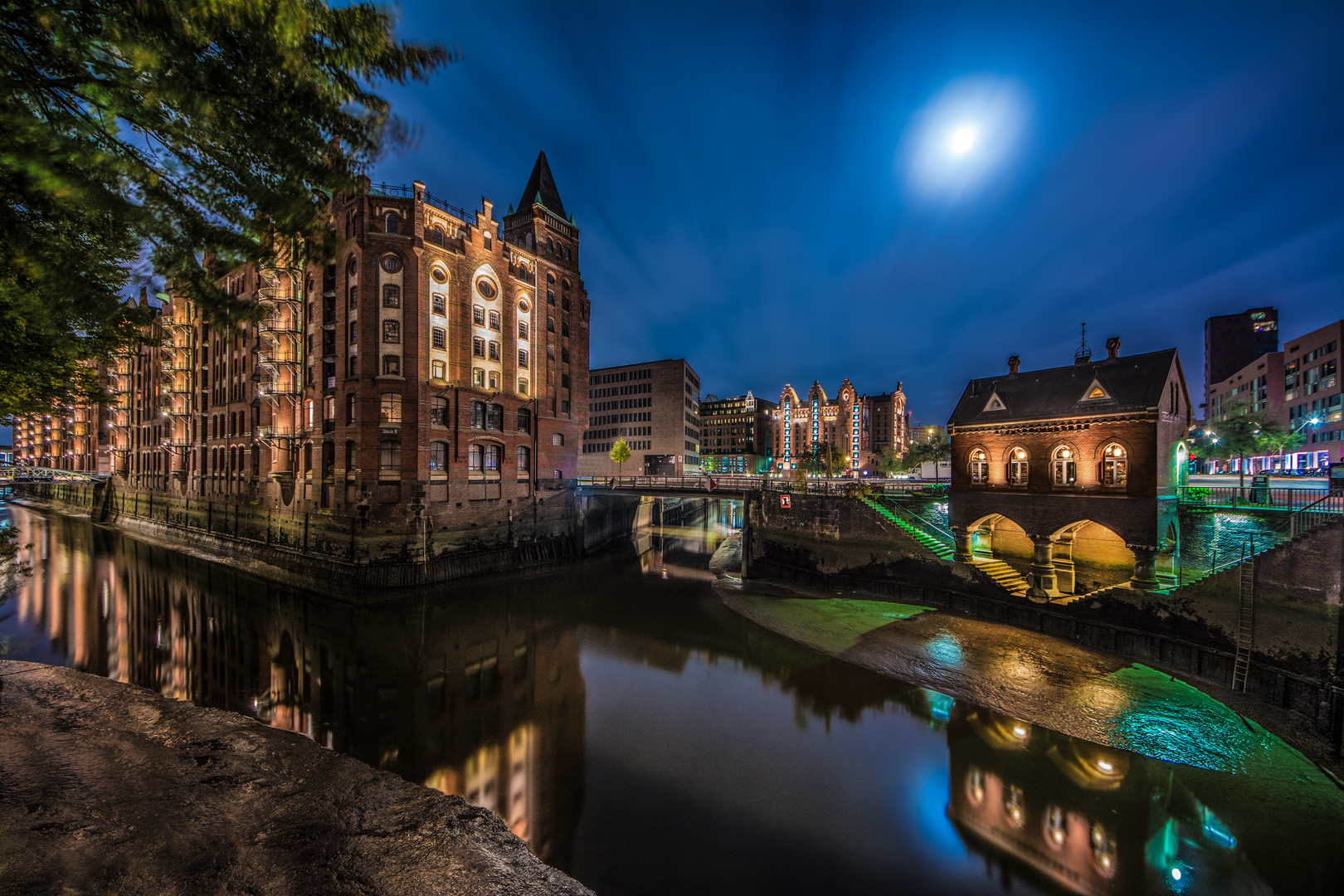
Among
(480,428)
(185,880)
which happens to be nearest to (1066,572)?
(185,880)

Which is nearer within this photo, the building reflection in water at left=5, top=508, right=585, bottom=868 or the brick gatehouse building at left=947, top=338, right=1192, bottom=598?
the building reflection in water at left=5, top=508, right=585, bottom=868

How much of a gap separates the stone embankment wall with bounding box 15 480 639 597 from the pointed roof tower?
25.5 meters

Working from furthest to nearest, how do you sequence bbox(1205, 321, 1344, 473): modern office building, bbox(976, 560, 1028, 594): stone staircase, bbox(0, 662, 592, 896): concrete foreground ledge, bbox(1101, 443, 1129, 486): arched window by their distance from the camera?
bbox(1205, 321, 1344, 473): modern office building < bbox(976, 560, 1028, 594): stone staircase < bbox(1101, 443, 1129, 486): arched window < bbox(0, 662, 592, 896): concrete foreground ledge

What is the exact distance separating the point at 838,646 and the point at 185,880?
2007cm

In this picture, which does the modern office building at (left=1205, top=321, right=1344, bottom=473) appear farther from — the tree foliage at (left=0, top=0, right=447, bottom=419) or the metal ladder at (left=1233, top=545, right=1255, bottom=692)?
the tree foliage at (left=0, top=0, right=447, bottom=419)

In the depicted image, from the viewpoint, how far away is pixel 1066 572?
22344mm

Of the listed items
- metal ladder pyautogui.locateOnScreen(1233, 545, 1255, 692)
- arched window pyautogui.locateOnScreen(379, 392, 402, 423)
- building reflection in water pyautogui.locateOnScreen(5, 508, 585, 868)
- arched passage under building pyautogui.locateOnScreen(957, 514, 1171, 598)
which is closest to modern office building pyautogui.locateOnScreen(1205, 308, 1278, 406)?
arched passage under building pyautogui.locateOnScreen(957, 514, 1171, 598)

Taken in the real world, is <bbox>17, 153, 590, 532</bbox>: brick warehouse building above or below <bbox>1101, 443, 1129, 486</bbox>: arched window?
above

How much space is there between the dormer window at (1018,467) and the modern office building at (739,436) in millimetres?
105986

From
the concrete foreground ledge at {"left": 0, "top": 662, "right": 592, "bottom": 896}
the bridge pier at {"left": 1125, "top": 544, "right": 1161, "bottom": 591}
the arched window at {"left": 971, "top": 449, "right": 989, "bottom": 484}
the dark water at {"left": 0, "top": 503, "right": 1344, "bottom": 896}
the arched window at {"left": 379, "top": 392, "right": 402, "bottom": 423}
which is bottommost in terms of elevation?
the dark water at {"left": 0, "top": 503, "right": 1344, "bottom": 896}

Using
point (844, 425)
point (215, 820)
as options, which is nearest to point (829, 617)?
point (215, 820)

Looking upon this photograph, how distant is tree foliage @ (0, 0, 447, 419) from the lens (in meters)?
4.22

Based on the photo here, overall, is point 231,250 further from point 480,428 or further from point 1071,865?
point 480,428

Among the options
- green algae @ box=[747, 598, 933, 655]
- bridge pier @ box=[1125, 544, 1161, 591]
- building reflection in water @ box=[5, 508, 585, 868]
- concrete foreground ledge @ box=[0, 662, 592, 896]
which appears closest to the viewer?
concrete foreground ledge @ box=[0, 662, 592, 896]
